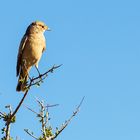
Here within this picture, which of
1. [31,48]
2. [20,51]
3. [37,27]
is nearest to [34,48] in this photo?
[31,48]

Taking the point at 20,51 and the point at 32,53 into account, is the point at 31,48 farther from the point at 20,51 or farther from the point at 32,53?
the point at 20,51

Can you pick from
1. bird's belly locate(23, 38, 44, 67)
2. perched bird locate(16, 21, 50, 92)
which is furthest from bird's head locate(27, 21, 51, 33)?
bird's belly locate(23, 38, 44, 67)

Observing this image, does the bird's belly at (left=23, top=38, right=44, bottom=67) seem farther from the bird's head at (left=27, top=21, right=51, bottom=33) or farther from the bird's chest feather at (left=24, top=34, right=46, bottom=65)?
the bird's head at (left=27, top=21, right=51, bottom=33)

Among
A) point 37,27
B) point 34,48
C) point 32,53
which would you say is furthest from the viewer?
point 37,27

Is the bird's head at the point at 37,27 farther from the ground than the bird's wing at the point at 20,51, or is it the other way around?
the bird's head at the point at 37,27

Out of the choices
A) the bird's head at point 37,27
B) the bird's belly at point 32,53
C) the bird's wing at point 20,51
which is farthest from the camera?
the bird's head at point 37,27

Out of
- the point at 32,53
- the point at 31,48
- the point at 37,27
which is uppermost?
the point at 37,27

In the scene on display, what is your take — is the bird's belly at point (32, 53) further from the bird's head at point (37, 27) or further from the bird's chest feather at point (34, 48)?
the bird's head at point (37, 27)

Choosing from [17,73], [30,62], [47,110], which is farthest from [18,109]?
[30,62]

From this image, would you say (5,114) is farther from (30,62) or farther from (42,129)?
(30,62)

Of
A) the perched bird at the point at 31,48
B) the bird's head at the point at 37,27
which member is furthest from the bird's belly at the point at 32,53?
the bird's head at the point at 37,27

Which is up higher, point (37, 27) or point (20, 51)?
point (37, 27)

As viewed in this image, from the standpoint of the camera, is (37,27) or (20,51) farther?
(37,27)

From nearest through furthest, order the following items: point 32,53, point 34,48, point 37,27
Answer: point 32,53 → point 34,48 → point 37,27
